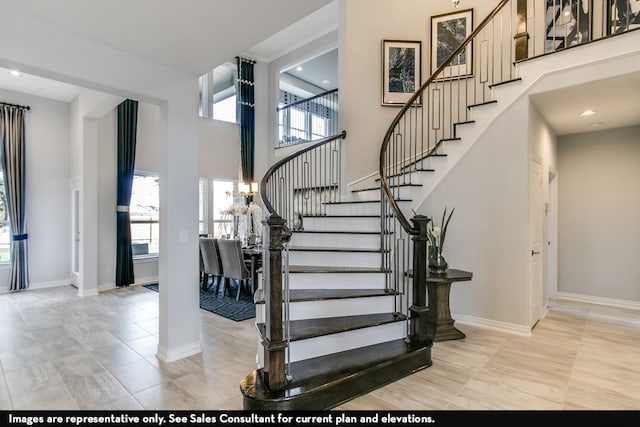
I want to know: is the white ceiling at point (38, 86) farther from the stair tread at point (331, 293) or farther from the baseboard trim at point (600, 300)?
the baseboard trim at point (600, 300)

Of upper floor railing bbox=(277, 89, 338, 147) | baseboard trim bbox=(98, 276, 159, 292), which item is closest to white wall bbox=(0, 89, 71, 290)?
baseboard trim bbox=(98, 276, 159, 292)

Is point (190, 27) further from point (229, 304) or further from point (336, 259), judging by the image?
point (229, 304)

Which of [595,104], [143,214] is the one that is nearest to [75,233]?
[143,214]

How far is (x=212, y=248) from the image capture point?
5.45m

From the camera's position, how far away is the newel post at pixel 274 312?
2.15 m

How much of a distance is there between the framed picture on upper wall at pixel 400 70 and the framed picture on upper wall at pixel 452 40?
0.86 feet

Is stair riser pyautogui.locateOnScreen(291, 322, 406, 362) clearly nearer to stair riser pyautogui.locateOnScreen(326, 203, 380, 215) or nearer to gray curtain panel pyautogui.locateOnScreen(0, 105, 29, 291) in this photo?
stair riser pyautogui.locateOnScreen(326, 203, 380, 215)

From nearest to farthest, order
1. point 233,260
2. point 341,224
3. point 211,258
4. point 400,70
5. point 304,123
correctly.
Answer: point 341,224
point 233,260
point 400,70
point 211,258
point 304,123

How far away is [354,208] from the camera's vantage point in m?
4.50

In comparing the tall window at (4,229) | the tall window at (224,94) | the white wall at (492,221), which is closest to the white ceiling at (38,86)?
the tall window at (4,229)

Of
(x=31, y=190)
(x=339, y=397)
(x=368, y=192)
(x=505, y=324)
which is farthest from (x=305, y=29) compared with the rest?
(x=339, y=397)

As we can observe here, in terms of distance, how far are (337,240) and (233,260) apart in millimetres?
1929

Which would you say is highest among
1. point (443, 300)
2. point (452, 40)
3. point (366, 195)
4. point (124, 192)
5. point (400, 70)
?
point (452, 40)

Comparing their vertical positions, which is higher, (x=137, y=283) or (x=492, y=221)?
(x=492, y=221)
